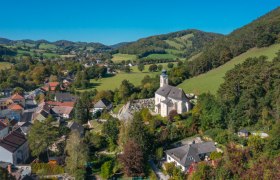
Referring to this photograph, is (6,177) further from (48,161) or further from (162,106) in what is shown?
(162,106)

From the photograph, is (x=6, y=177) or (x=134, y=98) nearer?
(x=6, y=177)

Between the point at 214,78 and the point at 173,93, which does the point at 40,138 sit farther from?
the point at 214,78

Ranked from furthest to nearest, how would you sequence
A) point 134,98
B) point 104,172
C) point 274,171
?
point 134,98 → point 104,172 → point 274,171

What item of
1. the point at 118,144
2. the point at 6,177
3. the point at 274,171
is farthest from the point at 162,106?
the point at 6,177

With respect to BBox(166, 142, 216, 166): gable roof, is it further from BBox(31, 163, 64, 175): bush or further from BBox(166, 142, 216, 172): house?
BBox(31, 163, 64, 175): bush

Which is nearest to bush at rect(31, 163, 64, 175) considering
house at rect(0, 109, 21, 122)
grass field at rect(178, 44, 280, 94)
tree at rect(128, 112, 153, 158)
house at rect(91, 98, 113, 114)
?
tree at rect(128, 112, 153, 158)

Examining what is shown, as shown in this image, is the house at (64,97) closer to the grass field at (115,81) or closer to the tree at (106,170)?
the grass field at (115,81)
